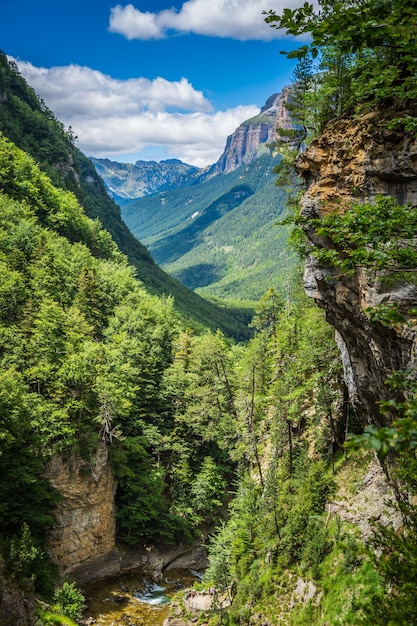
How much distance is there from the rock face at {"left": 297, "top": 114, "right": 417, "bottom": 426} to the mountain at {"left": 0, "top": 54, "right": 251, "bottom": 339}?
73.1 meters

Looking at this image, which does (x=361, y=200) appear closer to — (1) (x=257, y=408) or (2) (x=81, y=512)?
(1) (x=257, y=408)

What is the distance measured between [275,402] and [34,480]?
17695mm

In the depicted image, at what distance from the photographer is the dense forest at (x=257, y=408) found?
8133 millimetres

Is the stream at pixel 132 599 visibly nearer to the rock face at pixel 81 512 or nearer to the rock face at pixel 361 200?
the rock face at pixel 81 512

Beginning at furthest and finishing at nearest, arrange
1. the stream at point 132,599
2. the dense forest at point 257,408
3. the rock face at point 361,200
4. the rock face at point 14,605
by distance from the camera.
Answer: the stream at point 132,599
the rock face at point 14,605
the rock face at point 361,200
the dense forest at point 257,408

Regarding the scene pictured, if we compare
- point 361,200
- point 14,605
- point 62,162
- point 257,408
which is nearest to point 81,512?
point 14,605

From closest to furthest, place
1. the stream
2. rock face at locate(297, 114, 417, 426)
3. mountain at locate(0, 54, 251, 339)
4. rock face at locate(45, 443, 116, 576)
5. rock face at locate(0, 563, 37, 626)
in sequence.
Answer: rock face at locate(297, 114, 417, 426) → rock face at locate(0, 563, 37, 626) → the stream → rock face at locate(45, 443, 116, 576) → mountain at locate(0, 54, 251, 339)

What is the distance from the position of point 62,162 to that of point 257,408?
84500 mm

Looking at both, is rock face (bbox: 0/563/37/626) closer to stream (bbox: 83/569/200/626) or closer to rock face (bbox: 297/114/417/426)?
stream (bbox: 83/569/200/626)

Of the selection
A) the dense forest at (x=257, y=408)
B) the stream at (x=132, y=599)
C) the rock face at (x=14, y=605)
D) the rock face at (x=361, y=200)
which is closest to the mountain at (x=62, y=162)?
the dense forest at (x=257, y=408)

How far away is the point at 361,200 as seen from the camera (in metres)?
14.6

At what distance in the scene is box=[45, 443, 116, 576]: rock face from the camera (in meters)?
33.5

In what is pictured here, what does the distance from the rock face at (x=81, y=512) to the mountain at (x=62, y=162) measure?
5511 cm

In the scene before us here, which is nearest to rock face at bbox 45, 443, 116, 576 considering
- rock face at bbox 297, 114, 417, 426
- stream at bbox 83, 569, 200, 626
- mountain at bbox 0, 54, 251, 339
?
stream at bbox 83, 569, 200, 626
